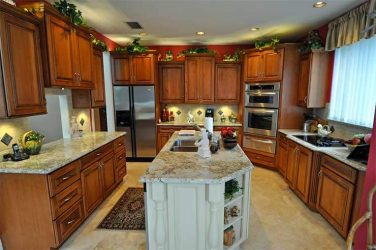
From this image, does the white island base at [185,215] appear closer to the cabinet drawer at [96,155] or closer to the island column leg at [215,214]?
the island column leg at [215,214]

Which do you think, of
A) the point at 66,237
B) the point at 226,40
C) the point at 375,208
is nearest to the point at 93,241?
the point at 66,237

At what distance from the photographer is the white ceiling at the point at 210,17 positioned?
262 centimetres

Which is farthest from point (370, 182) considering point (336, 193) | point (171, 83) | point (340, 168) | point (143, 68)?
point (143, 68)

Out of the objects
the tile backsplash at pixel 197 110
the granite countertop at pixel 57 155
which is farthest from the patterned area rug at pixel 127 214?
the tile backsplash at pixel 197 110

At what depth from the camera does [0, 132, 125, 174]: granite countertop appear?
1.86 m

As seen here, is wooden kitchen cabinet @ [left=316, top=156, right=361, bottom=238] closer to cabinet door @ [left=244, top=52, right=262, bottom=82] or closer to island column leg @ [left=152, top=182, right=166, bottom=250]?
island column leg @ [left=152, top=182, right=166, bottom=250]

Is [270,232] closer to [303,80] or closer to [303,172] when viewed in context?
[303,172]

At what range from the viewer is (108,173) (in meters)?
3.09

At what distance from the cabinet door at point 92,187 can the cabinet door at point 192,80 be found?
2.68m

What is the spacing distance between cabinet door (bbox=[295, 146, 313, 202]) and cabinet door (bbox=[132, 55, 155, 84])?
10.6 feet

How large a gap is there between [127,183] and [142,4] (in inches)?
112

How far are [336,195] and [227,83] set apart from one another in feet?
10.3

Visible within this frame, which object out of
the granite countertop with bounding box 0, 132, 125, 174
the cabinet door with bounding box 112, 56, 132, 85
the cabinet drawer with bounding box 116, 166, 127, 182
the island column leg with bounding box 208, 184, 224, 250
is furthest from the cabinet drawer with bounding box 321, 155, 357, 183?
the cabinet door with bounding box 112, 56, 132, 85

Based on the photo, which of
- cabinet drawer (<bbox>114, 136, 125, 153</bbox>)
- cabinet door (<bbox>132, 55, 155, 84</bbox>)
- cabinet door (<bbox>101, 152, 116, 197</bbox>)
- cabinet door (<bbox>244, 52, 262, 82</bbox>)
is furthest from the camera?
cabinet door (<bbox>132, 55, 155, 84</bbox>)
